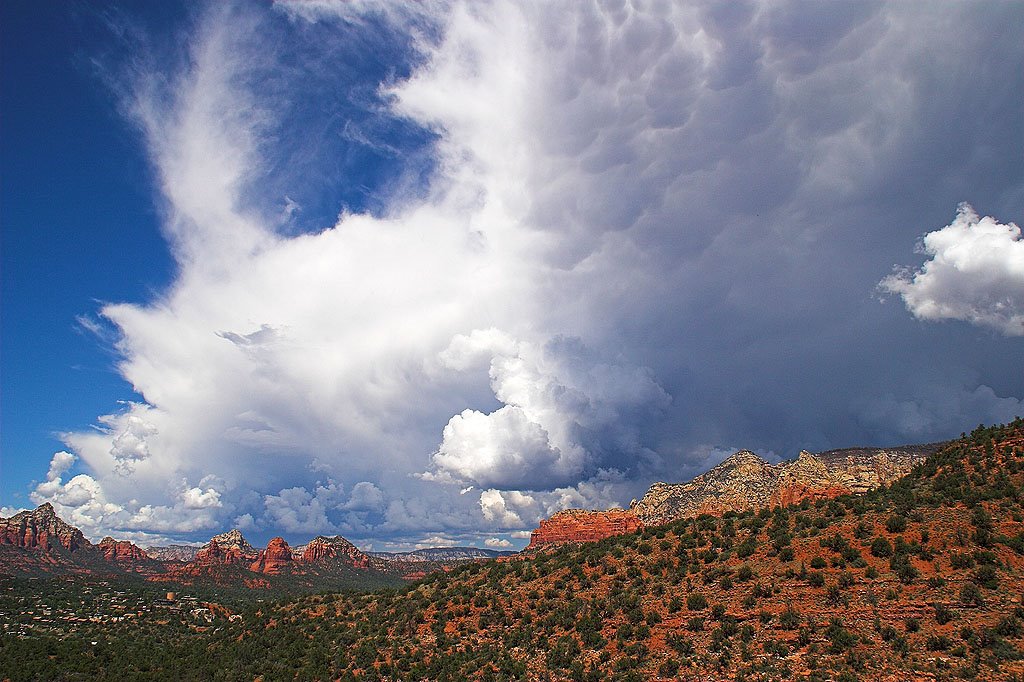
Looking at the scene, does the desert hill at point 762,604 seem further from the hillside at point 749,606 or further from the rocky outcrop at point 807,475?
the rocky outcrop at point 807,475

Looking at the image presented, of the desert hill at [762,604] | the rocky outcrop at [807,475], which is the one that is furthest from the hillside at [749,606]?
the rocky outcrop at [807,475]

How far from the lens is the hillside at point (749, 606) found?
27484 mm

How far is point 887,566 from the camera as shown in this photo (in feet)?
108

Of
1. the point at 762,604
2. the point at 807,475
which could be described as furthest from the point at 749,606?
the point at 807,475

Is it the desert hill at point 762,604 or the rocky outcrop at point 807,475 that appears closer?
the desert hill at point 762,604

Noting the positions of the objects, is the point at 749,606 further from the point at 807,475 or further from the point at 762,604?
the point at 807,475

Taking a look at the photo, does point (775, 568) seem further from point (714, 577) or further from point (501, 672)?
point (501, 672)

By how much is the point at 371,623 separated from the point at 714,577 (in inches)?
1364

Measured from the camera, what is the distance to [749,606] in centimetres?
3397

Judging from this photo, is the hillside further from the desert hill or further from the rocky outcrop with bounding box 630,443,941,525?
the rocky outcrop with bounding box 630,443,941,525

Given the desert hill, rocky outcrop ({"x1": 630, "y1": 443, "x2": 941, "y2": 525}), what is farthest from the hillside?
rocky outcrop ({"x1": 630, "y1": 443, "x2": 941, "y2": 525})

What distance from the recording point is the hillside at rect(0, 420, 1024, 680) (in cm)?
2748

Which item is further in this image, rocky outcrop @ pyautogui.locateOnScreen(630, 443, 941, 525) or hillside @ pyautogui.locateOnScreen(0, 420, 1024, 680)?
rocky outcrop @ pyautogui.locateOnScreen(630, 443, 941, 525)

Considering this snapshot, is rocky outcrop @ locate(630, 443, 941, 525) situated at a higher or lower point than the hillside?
higher
